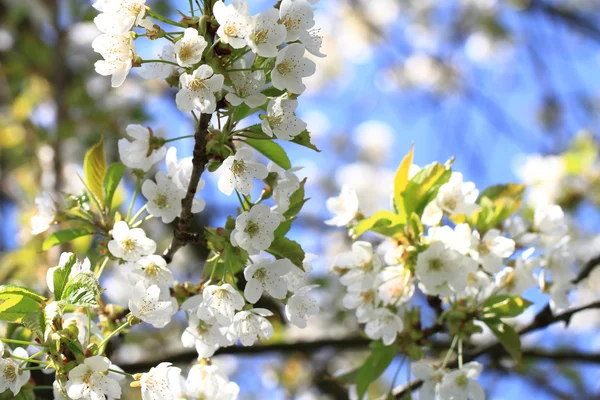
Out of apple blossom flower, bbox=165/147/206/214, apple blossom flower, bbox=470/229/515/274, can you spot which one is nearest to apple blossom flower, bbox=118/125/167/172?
apple blossom flower, bbox=165/147/206/214

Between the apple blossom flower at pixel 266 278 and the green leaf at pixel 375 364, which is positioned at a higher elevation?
the apple blossom flower at pixel 266 278

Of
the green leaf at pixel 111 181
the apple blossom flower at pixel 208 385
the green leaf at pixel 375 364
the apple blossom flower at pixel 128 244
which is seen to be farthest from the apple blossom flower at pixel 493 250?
the green leaf at pixel 111 181

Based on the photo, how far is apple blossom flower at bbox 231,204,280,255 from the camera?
1185 millimetres

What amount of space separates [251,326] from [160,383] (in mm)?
206

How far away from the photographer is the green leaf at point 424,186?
4.82 ft

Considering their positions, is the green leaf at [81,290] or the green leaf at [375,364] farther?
the green leaf at [375,364]

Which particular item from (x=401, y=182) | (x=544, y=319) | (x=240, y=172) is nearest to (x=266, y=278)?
(x=240, y=172)

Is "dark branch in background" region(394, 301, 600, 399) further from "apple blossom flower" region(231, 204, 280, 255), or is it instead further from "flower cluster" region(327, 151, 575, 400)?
"apple blossom flower" region(231, 204, 280, 255)

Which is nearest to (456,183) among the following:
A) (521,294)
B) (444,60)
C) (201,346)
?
(521,294)

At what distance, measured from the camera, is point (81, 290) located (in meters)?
1.08

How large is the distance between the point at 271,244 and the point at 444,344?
1331 mm

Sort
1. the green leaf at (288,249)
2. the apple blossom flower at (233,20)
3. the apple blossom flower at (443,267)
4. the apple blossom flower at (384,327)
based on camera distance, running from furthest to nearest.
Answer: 1. the apple blossom flower at (384,327)
2. the apple blossom flower at (443,267)
3. the green leaf at (288,249)
4. the apple blossom flower at (233,20)

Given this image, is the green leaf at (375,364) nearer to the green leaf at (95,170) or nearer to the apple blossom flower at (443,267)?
the apple blossom flower at (443,267)

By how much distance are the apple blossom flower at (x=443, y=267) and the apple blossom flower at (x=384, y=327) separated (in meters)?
0.13
